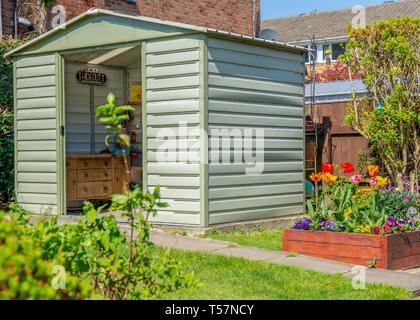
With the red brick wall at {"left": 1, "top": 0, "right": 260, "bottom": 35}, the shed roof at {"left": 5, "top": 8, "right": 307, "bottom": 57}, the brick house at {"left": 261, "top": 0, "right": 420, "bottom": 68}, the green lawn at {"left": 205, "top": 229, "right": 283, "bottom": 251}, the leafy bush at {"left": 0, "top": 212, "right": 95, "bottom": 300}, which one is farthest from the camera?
the brick house at {"left": 261, "top": 0, "right": 420, "bottom": 68}

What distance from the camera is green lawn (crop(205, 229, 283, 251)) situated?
287 inches

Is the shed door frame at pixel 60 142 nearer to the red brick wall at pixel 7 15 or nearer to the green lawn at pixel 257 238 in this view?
the green lawn at pixel 257 238

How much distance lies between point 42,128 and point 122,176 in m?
2.45

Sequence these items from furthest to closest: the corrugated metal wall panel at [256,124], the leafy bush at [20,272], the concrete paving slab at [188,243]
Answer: the corrugated metal wall panel at [256,124] → the concrete paving slab at [188,243] → the leafy bush at [20,272]

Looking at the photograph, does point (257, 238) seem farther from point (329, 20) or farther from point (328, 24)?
point (329, 20)

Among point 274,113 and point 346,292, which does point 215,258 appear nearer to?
point 346,292

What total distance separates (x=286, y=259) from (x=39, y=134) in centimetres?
533

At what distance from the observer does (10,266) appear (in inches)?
76.1

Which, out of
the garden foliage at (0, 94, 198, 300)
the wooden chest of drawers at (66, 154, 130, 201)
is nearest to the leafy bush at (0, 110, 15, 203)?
the wooden chest of drawers at (66, 154, 130, 201)

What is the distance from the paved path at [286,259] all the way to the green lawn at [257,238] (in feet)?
1.01

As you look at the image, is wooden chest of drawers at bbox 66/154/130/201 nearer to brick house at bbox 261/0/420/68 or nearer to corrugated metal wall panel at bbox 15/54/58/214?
corrugated metal wall panel at bbox 15/54/58/214

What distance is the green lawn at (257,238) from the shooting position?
23.9ft

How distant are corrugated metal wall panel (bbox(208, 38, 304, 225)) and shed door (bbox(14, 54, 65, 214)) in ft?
9.60
